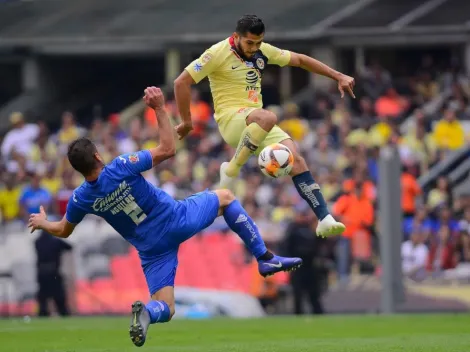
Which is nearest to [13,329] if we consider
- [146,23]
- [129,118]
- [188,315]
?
[188,315]

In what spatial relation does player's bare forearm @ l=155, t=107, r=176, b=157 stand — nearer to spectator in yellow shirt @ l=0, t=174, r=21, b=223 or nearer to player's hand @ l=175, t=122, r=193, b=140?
player's hand @ l=175, t=122, r=193, b=140

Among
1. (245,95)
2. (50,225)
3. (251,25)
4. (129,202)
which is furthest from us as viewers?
(245,95)

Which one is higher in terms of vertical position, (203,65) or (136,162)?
(203,65)

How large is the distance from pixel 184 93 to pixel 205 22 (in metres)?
18.2

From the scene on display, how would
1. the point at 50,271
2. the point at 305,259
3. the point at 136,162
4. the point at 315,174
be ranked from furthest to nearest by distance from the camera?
the point at 50,271 → the point at 315,174 → the point at 305,259 → the point at 136,162

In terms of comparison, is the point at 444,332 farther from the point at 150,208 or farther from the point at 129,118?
the point at 129,118

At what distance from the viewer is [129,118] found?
32.9 metres

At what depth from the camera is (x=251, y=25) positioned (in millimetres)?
14852

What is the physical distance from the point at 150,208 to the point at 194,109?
1437cm

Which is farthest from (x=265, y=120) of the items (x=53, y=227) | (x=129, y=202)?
(x=53, y=227)

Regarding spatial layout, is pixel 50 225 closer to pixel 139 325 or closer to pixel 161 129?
pixel 161 129

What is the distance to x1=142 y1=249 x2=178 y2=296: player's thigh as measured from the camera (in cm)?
1429

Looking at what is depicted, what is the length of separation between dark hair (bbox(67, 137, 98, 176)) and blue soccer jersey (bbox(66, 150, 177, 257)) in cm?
24

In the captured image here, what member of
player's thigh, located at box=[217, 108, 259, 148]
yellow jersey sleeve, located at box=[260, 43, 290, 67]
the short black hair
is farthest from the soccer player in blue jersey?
yellow jersey sleeve, located at box=[260, 43, 290, 67]
